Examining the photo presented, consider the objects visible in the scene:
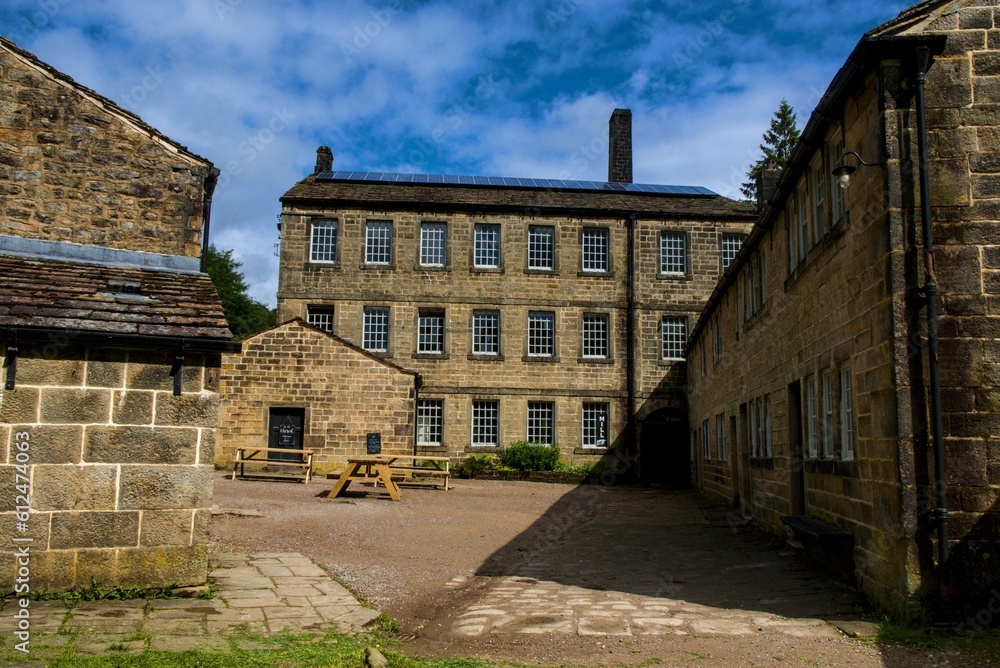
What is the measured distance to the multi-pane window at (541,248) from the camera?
92.6 ft

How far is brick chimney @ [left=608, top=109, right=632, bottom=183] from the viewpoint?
1303 inches

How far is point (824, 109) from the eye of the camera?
8.76 m

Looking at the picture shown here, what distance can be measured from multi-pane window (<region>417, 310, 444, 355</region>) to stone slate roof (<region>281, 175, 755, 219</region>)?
368cm

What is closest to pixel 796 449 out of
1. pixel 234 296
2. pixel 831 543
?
pixel 831 543

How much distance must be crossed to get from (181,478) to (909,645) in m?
6.14

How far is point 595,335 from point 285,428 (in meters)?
11.1

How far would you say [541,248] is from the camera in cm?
2831

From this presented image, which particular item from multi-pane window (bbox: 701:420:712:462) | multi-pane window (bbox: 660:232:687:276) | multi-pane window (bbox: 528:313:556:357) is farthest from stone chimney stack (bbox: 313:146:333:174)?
multi-pane window (bbox: 701:420:712:462)

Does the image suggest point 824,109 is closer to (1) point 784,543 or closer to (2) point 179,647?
(1) point 784,543

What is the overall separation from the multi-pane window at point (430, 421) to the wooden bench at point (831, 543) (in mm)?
18443

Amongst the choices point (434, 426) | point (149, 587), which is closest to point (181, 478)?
point (149, 587)

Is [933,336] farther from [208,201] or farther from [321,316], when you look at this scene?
[321,316]

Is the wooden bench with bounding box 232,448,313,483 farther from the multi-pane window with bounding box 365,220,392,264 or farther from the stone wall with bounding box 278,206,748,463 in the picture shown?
the multi-pane window with bounding box 365,220,392,264

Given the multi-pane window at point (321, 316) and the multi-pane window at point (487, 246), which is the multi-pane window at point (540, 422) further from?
the multi-pane window at point (321, 316)
